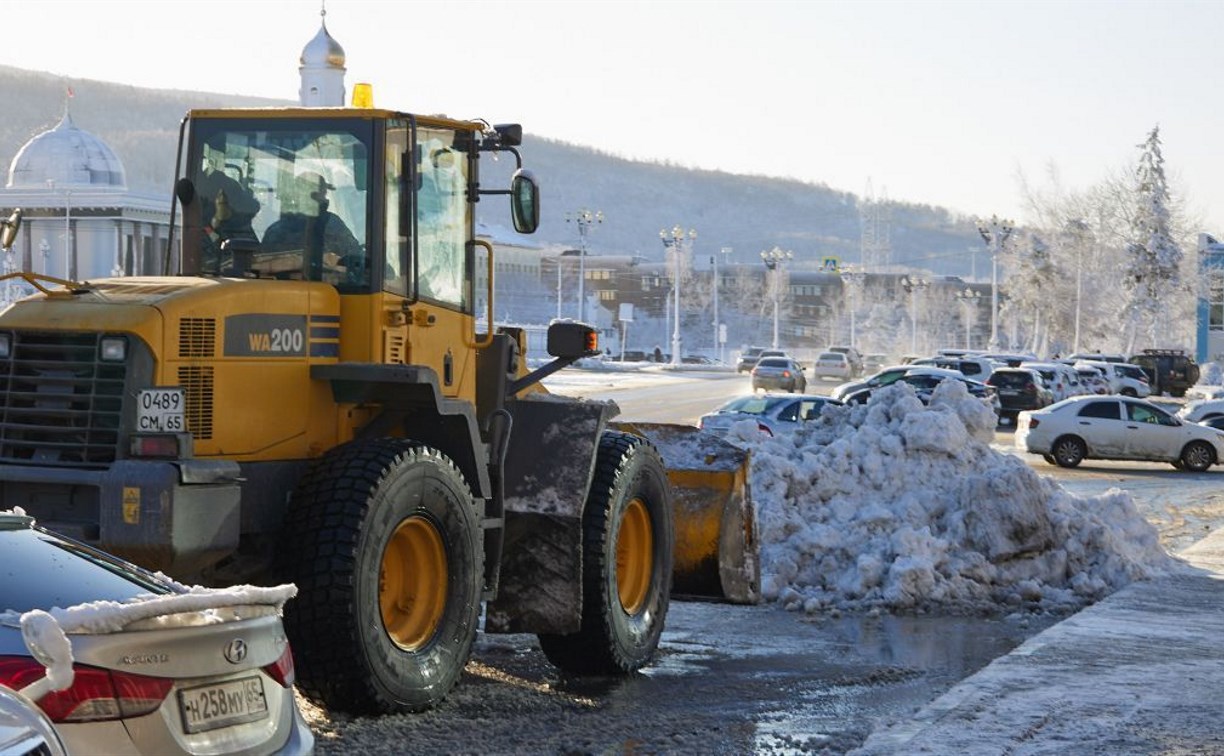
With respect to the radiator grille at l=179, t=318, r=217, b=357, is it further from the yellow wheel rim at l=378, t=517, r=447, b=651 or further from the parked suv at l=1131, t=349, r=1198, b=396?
the parked suv at l=1131, t=349, r=1198, b=396

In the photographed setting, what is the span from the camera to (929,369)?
47.4 meters

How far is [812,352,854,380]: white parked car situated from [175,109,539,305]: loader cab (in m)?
73.8

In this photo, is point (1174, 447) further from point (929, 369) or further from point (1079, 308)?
point (1079, 308)

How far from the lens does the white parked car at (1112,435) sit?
35.8 metres

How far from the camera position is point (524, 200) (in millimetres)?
9938

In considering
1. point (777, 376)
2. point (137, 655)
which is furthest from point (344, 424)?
point (777, 376)

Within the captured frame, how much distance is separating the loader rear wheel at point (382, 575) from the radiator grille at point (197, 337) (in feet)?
2.57

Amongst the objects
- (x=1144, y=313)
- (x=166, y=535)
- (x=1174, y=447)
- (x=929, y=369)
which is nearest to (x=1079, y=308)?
(x=1144, y=313)

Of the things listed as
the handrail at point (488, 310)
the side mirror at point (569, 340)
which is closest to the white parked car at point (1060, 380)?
the side mirror at point (569, 340)

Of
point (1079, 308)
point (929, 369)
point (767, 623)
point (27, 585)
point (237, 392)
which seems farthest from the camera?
point (1079, 308)

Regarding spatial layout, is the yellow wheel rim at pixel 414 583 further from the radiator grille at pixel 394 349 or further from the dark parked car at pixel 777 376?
the dark parked car at pixel 777 376

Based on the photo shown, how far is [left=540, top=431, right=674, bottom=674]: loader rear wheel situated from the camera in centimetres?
1078

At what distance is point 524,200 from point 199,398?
2092 mm

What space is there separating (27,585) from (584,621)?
547 cm
